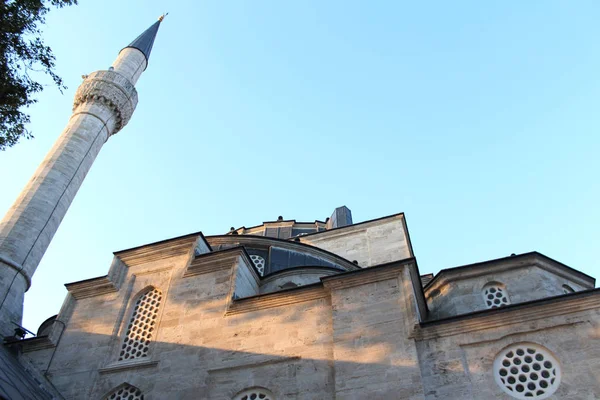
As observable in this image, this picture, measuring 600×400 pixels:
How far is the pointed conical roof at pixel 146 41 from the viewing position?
1739cm

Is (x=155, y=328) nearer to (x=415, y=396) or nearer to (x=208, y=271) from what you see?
(x=208, y=271)

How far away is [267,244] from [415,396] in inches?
269

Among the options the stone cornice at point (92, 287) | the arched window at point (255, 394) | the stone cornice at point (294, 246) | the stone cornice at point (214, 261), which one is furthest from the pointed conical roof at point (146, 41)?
the arched window at point (255, 394)

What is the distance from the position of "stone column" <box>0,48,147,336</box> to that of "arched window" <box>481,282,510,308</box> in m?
9.10

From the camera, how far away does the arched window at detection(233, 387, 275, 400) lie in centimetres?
734

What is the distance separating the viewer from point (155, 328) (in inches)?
350

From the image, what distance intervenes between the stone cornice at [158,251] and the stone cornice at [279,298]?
6.64ft

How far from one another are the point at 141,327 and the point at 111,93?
830 cm

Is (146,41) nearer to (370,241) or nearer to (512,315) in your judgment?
(370,241)

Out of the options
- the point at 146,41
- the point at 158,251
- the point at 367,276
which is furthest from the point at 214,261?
the point at 146,41

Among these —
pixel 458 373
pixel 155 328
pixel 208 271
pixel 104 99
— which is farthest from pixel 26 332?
pixel 458 373

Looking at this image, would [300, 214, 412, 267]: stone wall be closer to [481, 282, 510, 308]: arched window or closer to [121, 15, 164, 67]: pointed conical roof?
[481, 282, 510, 308]: arched window

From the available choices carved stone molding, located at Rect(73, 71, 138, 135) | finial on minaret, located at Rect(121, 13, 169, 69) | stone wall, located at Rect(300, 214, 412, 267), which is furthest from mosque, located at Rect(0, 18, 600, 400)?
finial on minaret, located at Rect(121, 13, 169, 69)

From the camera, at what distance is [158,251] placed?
10.2 metres
